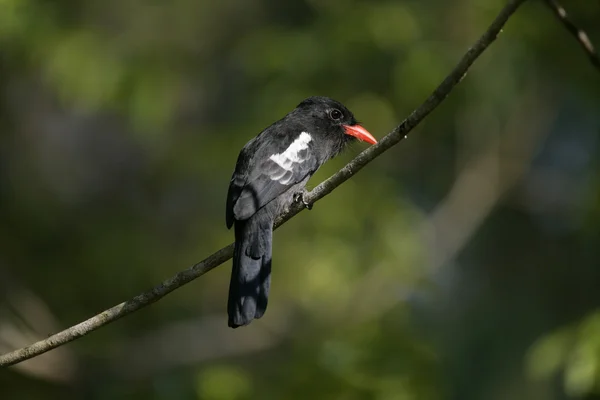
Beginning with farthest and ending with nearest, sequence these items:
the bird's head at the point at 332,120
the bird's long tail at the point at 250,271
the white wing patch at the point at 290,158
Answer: the bird's head at the point at 332,120 < the white wing patch at the point at 290,158 < the bird's long tail at the point at 250,271

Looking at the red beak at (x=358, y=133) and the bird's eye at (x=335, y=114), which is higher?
the bird's eye at (x=335, y=114)

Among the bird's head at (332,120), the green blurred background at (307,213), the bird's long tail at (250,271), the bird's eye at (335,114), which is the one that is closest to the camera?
the bird's long tail at (250,271)

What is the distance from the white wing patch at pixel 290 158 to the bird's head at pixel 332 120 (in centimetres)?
29

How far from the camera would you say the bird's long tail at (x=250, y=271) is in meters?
3.38

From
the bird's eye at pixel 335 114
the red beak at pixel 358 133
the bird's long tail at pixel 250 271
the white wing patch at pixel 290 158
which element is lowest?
the bird's long tail at pixel 250 271

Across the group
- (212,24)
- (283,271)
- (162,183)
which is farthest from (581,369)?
(212,24)

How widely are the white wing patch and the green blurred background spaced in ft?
3.46

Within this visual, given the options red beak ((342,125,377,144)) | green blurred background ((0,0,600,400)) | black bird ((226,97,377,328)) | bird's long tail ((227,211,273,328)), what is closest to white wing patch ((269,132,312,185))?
black bird ((226,97,377,328))

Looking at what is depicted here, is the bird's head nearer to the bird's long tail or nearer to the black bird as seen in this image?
the black bird

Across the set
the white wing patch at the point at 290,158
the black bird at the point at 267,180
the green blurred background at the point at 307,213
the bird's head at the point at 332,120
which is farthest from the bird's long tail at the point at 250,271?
the green blurred background at the point at 307,213

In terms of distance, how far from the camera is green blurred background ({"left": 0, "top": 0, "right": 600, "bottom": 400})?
19.2 feet

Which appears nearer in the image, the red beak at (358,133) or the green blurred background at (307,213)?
the red beak at (358,133)

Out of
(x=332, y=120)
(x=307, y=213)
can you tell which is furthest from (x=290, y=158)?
(x=307, y=213)

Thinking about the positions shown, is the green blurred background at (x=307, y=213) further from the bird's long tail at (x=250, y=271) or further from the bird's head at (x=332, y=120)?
the bird's long tail at (x=250, y=271)
